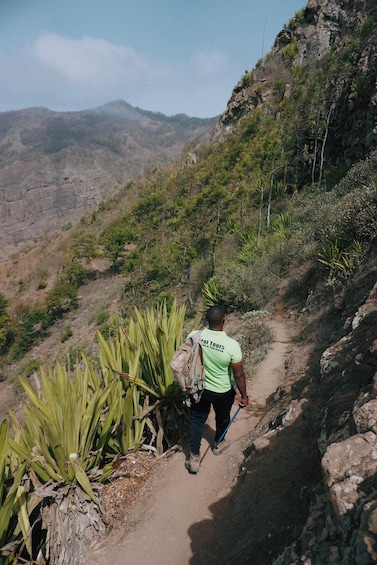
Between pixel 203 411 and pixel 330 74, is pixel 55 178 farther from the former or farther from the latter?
pixel 203 411

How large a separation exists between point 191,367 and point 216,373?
0.22m

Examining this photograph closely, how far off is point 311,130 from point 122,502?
16360mm

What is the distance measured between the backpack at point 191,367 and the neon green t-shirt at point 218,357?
0.16ft

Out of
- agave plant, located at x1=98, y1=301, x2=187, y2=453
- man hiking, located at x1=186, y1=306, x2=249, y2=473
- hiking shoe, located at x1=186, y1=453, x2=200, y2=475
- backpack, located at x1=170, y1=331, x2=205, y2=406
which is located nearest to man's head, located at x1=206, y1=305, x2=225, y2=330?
man hiking, located at x1=186, y1=306, x2=249, y2=473

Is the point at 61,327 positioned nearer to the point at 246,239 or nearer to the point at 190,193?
the point at 190,193

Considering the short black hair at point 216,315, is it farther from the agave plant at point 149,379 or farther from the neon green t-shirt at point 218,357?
the agave plant at point 149,379

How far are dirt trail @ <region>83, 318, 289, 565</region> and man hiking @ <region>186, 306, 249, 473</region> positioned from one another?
0.57 ft

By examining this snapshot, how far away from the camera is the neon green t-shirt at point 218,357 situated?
2904 mm

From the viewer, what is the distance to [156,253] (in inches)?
714

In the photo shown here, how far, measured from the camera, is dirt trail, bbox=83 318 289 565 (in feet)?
8.20

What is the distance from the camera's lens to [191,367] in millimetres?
2926

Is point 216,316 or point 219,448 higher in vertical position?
point 216,316

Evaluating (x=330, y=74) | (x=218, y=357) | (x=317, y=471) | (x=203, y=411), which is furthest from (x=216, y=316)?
(x=330, y=74)

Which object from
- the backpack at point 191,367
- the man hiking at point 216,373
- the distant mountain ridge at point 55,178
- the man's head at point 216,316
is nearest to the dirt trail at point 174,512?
the man hiking at point 216,373
